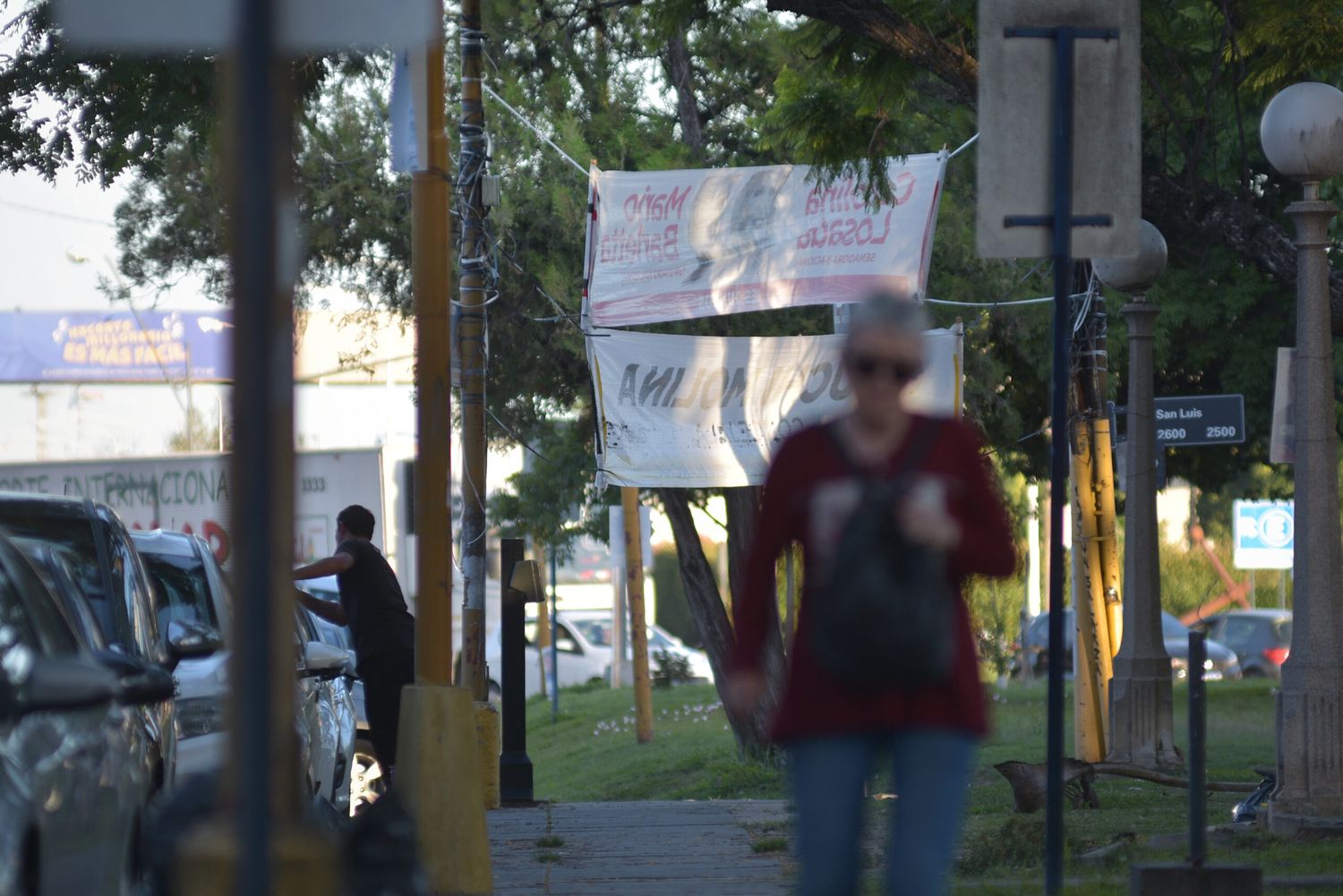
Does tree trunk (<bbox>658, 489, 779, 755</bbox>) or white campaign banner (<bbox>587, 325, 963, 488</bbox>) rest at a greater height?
white campaign banner (<bbox>587, 325, 963, 488</bbox>)

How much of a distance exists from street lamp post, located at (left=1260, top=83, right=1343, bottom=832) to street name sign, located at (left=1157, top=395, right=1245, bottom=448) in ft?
15.0

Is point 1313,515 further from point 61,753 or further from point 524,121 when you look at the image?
point 524,121

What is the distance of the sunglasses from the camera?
4.33 m

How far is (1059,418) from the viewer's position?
5953mm

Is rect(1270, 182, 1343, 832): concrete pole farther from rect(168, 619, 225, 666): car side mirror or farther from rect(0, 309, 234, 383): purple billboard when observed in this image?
rect(0, 309, 234, 383): purple billboard

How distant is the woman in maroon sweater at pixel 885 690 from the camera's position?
4250mm

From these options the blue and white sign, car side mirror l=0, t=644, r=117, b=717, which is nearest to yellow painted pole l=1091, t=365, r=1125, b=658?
car side mirror l=0, t=644, r=117, b=717

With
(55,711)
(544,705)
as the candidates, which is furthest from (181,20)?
(544,705)

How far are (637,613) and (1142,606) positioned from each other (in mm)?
11498

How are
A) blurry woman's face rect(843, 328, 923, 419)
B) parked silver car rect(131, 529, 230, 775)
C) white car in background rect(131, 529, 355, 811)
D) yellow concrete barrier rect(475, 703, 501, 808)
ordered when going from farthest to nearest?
yellow concrete barrier rect(475, 703, 501, 808), parked silver car rect(131, 529, 230, 775), white car in background rect(131, 529, 355, 811), blurry woman's face rect(843, 328, 923, 419)

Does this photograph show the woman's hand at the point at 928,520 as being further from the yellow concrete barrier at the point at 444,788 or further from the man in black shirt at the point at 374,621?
the man in black shirt at the point at 374,621

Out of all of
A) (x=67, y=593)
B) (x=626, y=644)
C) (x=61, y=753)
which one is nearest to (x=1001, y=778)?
(x=67, y=593)

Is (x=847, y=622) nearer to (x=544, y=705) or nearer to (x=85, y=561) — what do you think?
(x=85, y=561)

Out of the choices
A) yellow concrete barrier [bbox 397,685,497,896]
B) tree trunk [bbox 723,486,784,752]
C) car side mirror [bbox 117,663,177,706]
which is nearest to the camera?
car side mirror [bbox 117,663,177,706]
